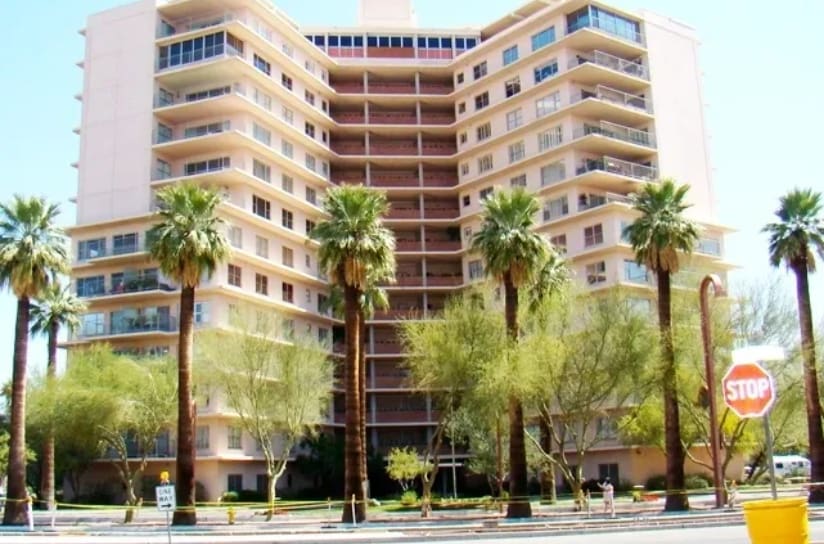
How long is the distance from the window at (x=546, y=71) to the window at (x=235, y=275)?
3361 cm

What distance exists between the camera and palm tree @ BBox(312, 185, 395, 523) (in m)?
44.3

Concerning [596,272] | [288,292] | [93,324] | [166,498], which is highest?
[288,292]

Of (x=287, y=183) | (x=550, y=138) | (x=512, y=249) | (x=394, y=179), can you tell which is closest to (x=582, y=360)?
(x=512, y=249)

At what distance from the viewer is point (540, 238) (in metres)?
48.1

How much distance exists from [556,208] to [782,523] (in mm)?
69604

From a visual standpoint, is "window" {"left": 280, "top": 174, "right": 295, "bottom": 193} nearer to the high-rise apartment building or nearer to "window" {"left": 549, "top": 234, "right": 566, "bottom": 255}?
the high-rise apartment building

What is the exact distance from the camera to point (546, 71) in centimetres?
8456

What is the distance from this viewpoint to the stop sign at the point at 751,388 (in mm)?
12977

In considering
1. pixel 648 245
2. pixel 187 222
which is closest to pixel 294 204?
pixel 187 222

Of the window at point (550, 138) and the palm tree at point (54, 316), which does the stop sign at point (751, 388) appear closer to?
the palm tree at point (54, 316)

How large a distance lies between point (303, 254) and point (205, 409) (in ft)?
68.9

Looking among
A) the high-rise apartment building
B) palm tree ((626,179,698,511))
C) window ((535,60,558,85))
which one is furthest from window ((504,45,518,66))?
palm tree ((626,179,698,511))

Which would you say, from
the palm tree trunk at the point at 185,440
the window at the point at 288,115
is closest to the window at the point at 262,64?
the window at the point at 288,115

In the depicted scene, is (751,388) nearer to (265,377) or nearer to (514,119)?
(265,377)
